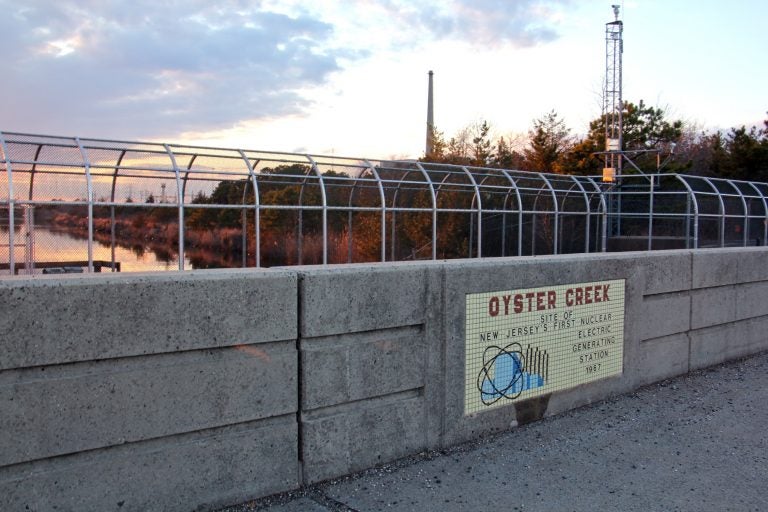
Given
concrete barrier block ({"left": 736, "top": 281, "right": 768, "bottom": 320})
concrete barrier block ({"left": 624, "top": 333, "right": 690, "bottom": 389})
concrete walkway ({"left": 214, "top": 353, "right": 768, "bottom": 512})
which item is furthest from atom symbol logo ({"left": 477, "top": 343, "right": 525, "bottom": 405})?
concrete barrier block ({"left": 736, "top": 281, "right": 768, "bottom": 320})

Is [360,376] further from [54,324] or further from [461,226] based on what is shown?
[461,226]

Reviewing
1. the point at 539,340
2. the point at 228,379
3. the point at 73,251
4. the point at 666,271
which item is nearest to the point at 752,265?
the point at 666,271

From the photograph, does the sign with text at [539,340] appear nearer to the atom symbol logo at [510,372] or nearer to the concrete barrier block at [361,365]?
the atom symbol logo at [510,372]

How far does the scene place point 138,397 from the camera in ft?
12.5

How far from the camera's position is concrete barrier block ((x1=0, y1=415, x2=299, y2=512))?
11.5ft

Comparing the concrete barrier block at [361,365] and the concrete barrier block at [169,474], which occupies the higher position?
the concrete barrier block at [361,365]

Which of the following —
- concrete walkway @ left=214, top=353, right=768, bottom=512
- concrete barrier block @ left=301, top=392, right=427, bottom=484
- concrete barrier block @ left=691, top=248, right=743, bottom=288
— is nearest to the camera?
concrete walkway @ left=214, top=353, right=768, bottom=512

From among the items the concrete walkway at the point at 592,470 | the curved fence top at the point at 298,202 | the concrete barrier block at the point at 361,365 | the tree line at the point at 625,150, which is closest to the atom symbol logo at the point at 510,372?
the concrete walkway at the point at 592,470

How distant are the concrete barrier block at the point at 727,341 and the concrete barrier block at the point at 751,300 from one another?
9 centimetres

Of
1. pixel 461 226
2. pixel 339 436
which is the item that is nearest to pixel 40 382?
pixel 339 436

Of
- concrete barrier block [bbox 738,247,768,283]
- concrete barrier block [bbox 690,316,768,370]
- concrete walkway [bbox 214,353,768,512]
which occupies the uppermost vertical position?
concrete barrier block [bbox 738,247,768,283]

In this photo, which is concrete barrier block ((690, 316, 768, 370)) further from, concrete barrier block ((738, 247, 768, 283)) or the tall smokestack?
the tall smokestack

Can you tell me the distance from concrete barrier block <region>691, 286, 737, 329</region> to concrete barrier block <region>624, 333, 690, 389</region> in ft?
1.08

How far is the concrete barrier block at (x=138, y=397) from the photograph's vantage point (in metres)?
3.48
